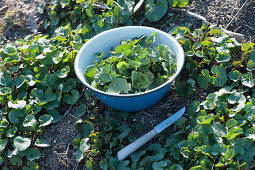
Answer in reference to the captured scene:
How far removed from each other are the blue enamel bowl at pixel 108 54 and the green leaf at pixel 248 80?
1.29 feet

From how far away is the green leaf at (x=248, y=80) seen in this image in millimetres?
1753

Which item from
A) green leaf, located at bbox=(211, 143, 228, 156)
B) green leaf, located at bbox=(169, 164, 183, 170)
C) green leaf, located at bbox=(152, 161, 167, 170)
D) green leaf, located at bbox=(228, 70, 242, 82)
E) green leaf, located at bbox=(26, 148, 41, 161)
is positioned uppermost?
green leaf, located at bbox=(228, 70, 242, 82)

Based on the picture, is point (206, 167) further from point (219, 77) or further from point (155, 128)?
point (219, 77)

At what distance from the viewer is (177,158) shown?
161cm

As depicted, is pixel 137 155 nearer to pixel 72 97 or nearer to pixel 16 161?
pixel 72 97

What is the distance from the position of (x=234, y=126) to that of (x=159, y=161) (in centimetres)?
43

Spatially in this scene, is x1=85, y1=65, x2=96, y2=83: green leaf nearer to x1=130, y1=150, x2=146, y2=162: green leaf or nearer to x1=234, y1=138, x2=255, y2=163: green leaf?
x1=130, y1=150, x2=146, y2=162: green leaf

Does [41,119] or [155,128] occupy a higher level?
[155,128]

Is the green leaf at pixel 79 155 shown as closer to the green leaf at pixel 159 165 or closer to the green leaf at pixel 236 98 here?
the green leaf at pixel 159 165

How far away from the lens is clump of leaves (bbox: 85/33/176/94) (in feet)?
5.48

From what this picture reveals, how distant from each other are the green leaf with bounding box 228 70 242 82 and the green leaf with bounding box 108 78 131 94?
2.06ft

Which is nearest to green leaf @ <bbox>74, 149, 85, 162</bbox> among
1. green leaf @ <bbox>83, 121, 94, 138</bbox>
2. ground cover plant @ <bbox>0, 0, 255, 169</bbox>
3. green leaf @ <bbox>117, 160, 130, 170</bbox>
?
ground cover plant @ <bbox>0, 0, 255, 169</bbox>

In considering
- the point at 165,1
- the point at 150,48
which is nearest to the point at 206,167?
the point at 150,48

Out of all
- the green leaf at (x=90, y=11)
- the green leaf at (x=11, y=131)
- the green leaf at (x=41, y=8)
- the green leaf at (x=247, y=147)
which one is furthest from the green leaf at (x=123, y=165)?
the green leaf at (x=41, y=8)
